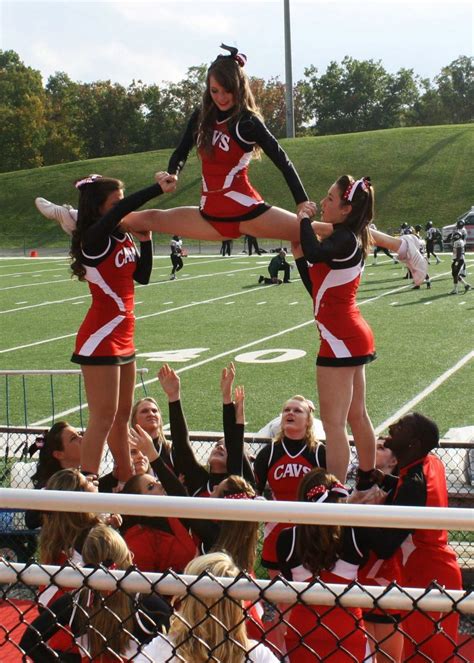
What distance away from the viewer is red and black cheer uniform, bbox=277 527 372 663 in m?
3.42

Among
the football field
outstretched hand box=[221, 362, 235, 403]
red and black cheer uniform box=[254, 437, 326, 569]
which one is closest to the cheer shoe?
red and black cheer uniform box=[254, 437, 326, 569]

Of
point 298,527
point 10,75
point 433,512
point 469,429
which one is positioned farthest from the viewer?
point 10,75

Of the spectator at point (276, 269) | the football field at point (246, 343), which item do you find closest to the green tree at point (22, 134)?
the football field at point (246, 343)

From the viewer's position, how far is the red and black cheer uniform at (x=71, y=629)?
323 centimetres

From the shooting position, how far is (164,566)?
14.1 feet

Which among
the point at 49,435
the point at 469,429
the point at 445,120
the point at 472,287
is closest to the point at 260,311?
the point at 472,287

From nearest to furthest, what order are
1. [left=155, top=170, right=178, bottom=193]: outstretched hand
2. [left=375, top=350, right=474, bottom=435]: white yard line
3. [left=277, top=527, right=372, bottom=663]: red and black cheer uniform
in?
[left=277, top=527, right=372, bottom=663]: red and black cheer uniform < [left=155, top=170, right=178, bottom=193]: outstretched hand < [left=375, top=350, right=474, bottom=435]: white yard line

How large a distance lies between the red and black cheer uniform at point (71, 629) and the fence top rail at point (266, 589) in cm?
53

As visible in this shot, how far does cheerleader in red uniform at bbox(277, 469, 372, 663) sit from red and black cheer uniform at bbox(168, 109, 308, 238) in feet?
5.00

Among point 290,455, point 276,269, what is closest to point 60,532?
point 290,455

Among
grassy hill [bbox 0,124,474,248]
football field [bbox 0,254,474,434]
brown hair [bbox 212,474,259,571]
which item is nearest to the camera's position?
brown hair [bbox 212,474,259,571]

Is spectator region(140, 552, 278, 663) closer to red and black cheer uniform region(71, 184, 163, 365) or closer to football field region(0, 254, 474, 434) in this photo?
red and black cheer uniform region(71, 184, 163, 365)

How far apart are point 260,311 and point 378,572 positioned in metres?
16.6

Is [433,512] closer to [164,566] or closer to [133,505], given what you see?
[133,505]
